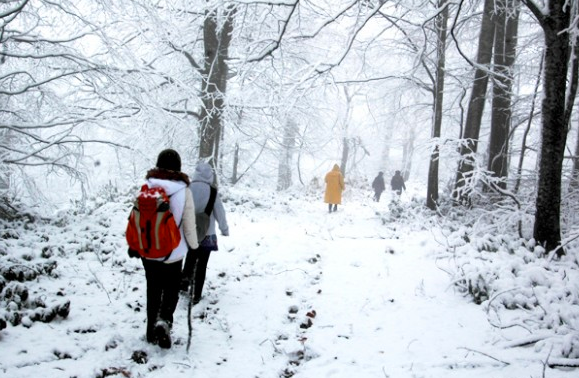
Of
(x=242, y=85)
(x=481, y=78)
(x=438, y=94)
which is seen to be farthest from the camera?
(x=438, y=94)

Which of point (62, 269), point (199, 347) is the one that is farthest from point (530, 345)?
Answer: point (62, 269)

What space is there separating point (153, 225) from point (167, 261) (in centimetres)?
41

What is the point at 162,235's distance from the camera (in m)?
3.44

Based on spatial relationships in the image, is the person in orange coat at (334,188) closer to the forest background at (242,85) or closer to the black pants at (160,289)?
the forest background at (242,85)

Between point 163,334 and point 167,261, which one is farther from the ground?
point 167,261

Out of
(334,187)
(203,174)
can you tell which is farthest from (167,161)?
(334,187)

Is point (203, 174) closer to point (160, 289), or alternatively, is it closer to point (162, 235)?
point (162, 235)

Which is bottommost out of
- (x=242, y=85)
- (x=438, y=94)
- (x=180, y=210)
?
(x=180, y=210)

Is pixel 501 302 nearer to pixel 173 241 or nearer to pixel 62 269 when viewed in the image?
pixel 173 241

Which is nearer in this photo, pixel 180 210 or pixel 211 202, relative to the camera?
pixel 180 210

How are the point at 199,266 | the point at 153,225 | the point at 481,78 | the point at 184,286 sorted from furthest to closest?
the point at 481,78 < the point at 184,286 < the point at 199,266 < the point at 153,225

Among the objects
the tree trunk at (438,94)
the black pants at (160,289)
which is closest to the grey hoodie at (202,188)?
the black pants at (160,289)

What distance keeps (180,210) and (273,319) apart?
1.89 meters

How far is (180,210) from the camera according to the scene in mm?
3678
